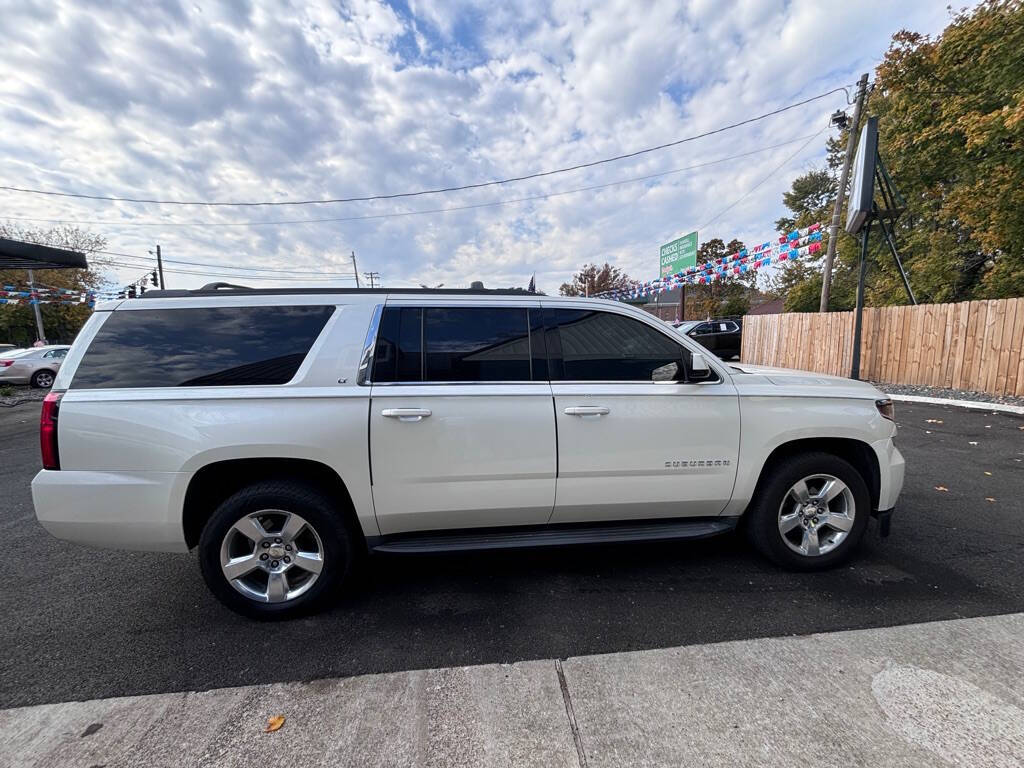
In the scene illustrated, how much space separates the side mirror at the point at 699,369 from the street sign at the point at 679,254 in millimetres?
18845

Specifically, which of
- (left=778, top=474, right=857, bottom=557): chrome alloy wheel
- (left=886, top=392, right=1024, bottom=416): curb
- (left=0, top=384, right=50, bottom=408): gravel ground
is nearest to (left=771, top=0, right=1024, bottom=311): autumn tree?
(left=886, top=392, right=1024, bottom=416): curb

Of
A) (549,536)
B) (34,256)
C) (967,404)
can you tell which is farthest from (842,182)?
(34,256)

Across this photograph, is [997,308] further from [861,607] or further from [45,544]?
[45,544]

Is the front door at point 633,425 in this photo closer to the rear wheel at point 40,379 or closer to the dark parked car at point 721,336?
the dark parked car at point 721,336

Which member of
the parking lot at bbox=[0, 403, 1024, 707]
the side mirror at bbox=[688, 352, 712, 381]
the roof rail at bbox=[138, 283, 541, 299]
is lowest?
the parking lot at bbox=[0, 403, 1024, 707]

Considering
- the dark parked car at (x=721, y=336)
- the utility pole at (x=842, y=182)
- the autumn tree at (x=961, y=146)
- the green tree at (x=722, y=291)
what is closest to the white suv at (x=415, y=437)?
the autumn tree at (x=961, y=146)

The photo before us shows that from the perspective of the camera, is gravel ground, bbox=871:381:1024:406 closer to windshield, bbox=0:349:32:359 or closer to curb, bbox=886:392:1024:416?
curb, bbox=886:392:1024:416

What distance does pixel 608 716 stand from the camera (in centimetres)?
187

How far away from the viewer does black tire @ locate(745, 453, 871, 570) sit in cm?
290

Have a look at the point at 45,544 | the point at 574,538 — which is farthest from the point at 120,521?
the point at 574,538

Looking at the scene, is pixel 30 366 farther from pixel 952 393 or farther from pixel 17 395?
pixel 952 393

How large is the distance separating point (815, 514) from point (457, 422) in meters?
2.45

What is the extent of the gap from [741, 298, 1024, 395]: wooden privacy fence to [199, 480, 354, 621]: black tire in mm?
12148

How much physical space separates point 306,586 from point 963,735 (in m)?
3.08
